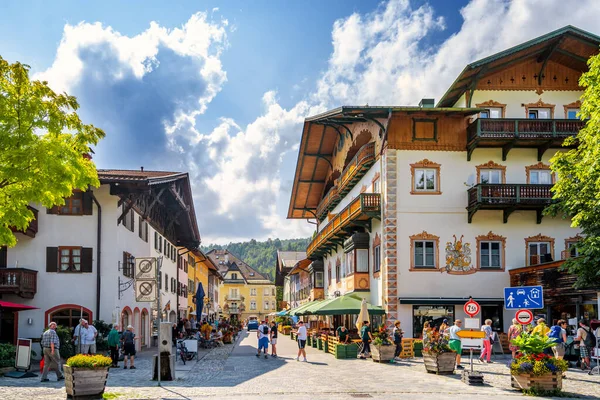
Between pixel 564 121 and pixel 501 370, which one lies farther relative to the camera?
pixel 564 121

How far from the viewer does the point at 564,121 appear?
34.2m

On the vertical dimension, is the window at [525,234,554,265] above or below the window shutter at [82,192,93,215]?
below

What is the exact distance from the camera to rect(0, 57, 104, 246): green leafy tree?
17.6 m

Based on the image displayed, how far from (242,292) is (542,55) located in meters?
109

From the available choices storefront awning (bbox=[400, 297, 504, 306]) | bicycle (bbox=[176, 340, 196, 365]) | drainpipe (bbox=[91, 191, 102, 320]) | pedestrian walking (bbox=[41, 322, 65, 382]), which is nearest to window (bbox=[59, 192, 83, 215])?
drainpipe (bbox=[91, 191, 102, 320])

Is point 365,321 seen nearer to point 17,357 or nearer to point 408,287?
point 408,287

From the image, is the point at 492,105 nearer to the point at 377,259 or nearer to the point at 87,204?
the point at 377,259

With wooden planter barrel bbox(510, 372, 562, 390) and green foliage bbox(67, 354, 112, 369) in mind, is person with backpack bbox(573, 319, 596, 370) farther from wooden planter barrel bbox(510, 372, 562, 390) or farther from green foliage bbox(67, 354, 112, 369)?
green foliage bbox(67, 354, 112, 369)

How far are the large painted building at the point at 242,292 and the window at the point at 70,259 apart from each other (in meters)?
100

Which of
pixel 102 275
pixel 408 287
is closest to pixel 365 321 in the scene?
pixel 408 287

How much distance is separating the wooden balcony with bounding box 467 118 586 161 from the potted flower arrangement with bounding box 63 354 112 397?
22321 millimetres

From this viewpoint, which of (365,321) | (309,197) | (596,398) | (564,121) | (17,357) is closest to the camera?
(596,398)

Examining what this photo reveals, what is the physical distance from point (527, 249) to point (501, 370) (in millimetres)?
12245

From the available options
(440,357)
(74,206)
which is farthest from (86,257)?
(440,357)
